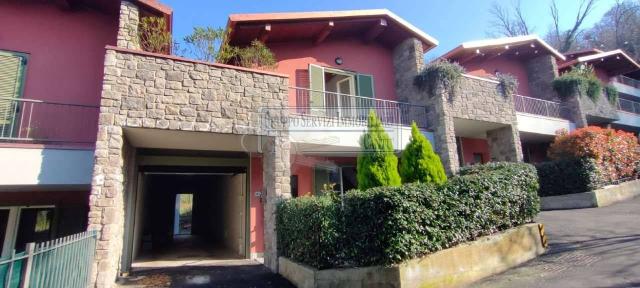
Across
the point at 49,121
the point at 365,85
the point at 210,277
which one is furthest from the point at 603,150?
the point at 49,121

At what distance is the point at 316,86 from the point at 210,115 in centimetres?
416

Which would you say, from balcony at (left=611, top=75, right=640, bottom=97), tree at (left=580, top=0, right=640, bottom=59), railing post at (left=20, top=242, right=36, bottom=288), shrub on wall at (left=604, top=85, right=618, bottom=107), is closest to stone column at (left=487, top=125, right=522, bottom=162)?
shrub on wall at (left=604, top=85, right=618, bottom=107)

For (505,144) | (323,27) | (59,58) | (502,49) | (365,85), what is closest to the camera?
(59,58)

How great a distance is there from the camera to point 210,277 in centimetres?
747

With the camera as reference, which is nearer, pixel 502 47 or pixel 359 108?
pixel 359 108

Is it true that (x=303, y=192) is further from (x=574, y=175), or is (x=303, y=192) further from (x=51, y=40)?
(x=574, y=175)

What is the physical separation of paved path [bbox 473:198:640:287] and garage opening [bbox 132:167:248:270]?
720 centimetres

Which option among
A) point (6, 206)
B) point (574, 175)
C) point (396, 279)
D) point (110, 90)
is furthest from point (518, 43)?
point (6, 206)

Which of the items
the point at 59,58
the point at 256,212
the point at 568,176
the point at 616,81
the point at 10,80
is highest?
the point at 616,81

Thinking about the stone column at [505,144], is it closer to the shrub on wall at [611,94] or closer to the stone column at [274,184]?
the stone column at [274,184]

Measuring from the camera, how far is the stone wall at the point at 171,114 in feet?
21.5

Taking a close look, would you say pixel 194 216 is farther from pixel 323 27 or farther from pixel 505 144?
pixel 505 144

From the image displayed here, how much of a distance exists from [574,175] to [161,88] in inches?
484

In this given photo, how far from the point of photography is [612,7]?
32375 millimetres
